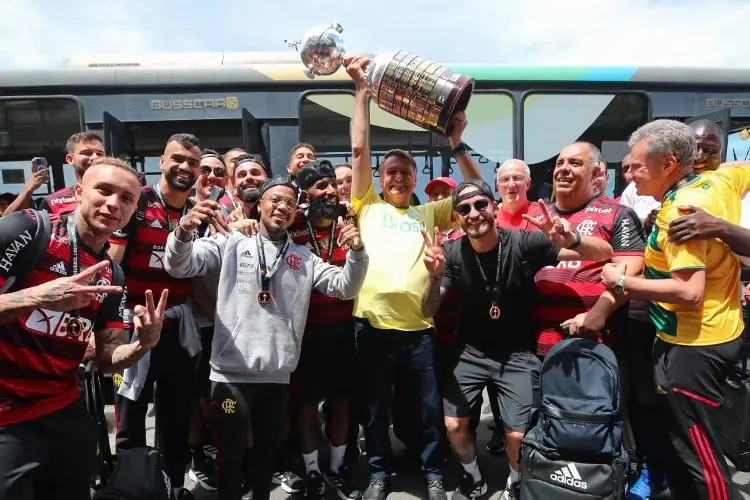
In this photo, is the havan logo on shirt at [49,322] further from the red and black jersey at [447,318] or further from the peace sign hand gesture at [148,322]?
the red and black jersey at [447,318]

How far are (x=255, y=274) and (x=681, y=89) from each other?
539 centimetres

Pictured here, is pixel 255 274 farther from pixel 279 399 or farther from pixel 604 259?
pixel 604 259

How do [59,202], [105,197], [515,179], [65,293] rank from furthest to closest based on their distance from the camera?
[515,179]
[59,202]
[105,197]
[65,293]

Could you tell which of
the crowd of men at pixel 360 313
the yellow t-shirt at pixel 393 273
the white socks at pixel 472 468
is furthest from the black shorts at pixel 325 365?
the white socks at pixel 472 468

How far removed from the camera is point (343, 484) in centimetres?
320

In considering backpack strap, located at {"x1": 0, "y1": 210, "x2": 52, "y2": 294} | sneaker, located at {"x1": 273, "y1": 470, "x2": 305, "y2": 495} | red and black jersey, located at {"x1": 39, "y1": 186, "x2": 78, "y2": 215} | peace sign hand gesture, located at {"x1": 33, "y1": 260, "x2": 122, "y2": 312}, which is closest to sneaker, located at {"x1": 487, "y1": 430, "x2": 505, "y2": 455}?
sneaker, located at {"x1": 273, "y1": 470, "x2": 305, "y2": 495}

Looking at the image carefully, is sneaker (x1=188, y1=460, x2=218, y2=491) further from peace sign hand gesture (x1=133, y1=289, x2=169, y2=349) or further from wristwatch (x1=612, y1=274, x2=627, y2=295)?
wristwatch (x1=612, y1=274, x2=627, y2=295)

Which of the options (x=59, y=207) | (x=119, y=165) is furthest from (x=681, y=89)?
(x=59, y=207)

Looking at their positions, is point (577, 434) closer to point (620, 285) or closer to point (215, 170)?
point (620, 285)

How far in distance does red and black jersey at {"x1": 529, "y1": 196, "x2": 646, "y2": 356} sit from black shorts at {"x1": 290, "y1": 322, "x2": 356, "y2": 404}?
1.23m

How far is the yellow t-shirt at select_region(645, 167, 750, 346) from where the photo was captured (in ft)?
7.39

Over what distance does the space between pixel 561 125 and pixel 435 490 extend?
161 inches

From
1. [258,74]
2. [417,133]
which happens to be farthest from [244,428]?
[258,74]

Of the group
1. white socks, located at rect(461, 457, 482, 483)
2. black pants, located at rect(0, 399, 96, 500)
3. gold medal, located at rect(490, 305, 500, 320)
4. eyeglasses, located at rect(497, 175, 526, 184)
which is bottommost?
white socks, located at rect(461, 457, 482, 483)
